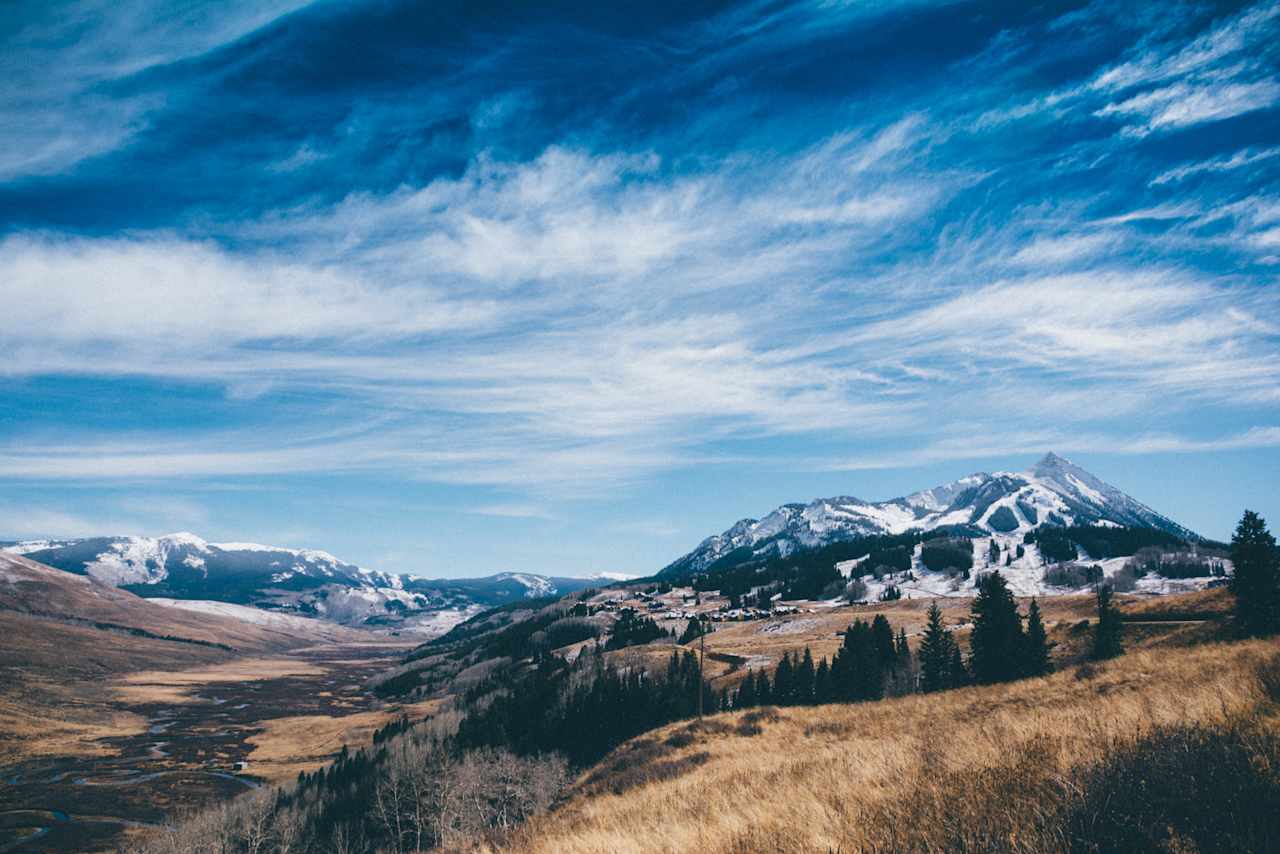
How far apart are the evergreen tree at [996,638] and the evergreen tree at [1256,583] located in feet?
64.0

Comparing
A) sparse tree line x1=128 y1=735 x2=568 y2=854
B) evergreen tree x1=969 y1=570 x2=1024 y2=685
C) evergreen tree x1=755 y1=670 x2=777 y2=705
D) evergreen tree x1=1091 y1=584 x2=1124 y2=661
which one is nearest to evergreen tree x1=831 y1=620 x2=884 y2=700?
evergreen tree x1=755 y1=670 x2=777 y2=705

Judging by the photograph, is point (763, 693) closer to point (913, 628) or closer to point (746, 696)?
point (746, 696)

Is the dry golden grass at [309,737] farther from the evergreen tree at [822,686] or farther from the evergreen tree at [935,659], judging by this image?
the evergreen tree at [935,659]

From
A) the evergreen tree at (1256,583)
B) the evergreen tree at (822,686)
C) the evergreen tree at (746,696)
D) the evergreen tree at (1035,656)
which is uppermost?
the evergreen tree at (1256,583)

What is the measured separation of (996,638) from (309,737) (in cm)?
17949

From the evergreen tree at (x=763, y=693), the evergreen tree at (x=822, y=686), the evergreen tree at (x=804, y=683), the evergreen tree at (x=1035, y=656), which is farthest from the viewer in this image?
the evergreen tree at (x=763, y=693)

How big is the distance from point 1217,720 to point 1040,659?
6495cm

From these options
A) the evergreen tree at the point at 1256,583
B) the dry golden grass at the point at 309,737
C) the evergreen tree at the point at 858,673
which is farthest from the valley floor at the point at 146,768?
the evergreen tree at the point at 1256,583

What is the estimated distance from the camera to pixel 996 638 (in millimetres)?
61750

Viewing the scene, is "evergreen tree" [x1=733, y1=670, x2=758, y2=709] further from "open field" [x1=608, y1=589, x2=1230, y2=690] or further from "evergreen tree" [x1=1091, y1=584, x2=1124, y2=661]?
"evergreen tree" [x1=1091, y1=584, x2=1124, y2=661]

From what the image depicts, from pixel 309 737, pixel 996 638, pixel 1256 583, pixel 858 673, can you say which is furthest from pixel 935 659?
pixel 309 737

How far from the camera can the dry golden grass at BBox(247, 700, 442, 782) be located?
137250 millimetres

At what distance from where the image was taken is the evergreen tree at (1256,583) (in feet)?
135

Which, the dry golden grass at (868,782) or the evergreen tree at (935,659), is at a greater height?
the dry golden grass at (868,782)
